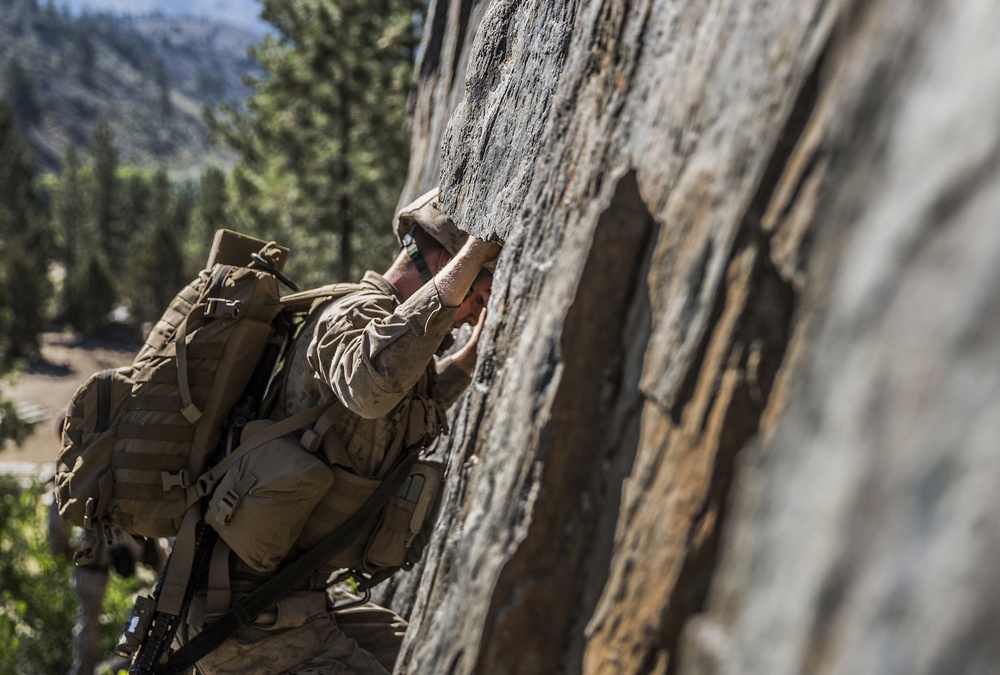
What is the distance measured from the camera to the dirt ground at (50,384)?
2283 cm

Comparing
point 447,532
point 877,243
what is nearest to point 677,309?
point 877,243

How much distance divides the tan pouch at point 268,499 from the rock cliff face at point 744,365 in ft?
2.66

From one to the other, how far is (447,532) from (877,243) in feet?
4.79

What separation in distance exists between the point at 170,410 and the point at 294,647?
1.06 m

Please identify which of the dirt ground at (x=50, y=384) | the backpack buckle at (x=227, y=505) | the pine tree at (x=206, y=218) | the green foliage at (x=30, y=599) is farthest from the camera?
the pine tree at (x=206, y=218)

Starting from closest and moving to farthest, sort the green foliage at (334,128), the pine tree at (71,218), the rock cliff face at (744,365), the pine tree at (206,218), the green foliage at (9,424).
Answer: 1. the rock cliff face at (744,365)
2. the green foliage at (9,424)
3. the green foliage at (334,128)
4. the pine tree at (206,218)
5. the pine tree at (71,218)

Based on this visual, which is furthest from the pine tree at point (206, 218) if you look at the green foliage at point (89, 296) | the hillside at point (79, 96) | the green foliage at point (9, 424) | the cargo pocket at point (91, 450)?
the hillside at point (79, 96)

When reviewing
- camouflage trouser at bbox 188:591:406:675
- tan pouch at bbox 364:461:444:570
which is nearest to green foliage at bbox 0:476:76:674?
camouflage trouser at bbox 188:591:406:675

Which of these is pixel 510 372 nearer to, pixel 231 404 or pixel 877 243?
pixel 877 243

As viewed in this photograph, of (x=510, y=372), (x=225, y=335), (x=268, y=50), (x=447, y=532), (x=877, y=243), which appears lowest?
(x=447, y=532)

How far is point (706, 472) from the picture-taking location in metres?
1.53

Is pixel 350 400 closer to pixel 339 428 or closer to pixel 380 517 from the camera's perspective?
pixel 339 428

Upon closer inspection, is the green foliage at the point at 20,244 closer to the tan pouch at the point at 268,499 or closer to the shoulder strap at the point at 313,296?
the shoulder strap at the point at 313,296

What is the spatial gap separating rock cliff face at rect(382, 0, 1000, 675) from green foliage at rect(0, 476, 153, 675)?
6254mm
